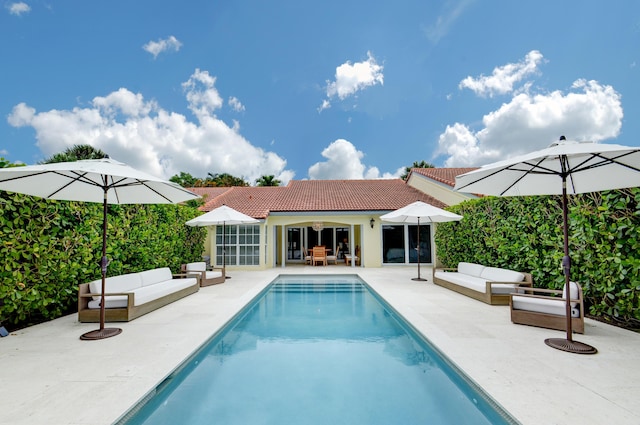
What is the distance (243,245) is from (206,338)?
1128cm

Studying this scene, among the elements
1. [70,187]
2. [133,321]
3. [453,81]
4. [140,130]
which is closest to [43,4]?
[140,130]

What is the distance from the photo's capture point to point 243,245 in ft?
53.8

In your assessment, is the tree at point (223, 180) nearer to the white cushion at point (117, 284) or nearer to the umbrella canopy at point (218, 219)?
the umbrella canopy at point (218, 219)

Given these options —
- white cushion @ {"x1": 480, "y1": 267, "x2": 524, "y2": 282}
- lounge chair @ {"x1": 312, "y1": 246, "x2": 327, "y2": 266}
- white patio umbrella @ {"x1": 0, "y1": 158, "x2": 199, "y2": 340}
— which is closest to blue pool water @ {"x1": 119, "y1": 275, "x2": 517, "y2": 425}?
white patio umbrella @ {"x1": 0, "y1": 158, "x2": 199, "y2": 340}

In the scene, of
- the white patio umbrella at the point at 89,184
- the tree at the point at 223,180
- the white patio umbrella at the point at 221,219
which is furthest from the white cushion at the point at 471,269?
the tree at the point at 223,180

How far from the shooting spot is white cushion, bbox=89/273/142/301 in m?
6.40

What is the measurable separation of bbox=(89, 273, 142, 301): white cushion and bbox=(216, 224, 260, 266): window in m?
8.50

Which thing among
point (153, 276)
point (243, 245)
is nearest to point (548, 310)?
point (153, 276)

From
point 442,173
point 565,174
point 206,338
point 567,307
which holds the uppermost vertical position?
point 442,173

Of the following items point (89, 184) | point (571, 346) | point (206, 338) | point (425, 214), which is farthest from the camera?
point (425, 214)

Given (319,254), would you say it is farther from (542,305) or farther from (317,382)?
(317,382)

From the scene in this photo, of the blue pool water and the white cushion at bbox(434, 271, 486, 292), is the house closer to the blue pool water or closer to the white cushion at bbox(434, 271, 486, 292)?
the white cushion at bbox(434, 271, 486, 292)

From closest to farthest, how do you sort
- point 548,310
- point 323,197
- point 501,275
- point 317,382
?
point 317,382 < point 548,310 < point 501,275 < point 323,197

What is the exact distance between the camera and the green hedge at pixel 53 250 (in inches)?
215
